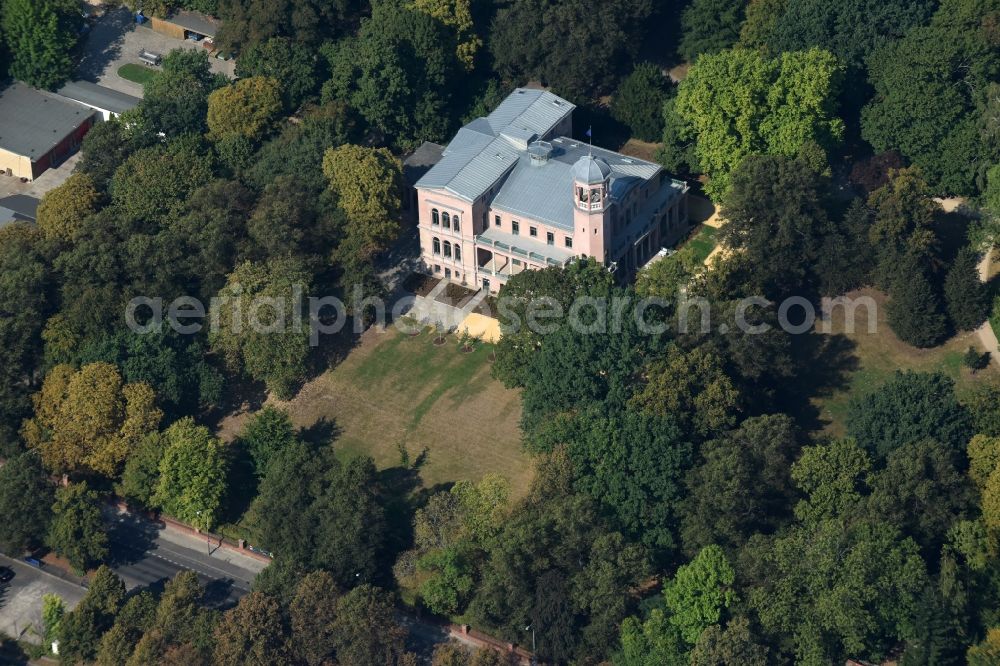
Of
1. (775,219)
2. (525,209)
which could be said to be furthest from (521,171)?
(775,219)

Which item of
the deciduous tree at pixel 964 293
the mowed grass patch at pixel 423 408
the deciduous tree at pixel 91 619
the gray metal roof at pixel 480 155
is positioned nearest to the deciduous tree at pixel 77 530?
the deciduous tree at pixel 91 619

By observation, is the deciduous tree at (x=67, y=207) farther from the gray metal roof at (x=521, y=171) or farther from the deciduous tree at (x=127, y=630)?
the deciduous tree at (x=127, y=630)

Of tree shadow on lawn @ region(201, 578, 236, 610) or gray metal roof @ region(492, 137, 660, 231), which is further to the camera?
gray metal roof @ region(492, 137, 660, 231)

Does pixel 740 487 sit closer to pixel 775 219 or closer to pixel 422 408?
pixel 775 219

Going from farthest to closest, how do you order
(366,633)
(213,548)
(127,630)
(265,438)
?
1. (265,438)
2. (213,548)
3. (127,630)
4. (366,633)

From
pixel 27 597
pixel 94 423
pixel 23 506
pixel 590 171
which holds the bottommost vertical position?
pixel 27 597

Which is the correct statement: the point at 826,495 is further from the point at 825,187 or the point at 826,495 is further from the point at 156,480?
the point at 156,480

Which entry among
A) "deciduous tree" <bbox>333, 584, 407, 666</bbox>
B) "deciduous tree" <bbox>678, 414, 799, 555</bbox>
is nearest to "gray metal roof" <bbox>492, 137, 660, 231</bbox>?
"deciduous tree" <bbox>678, 414, 799, 555</bbox>

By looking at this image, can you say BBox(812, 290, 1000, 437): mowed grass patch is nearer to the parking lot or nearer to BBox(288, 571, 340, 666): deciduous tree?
BBox(288, 571, 340, 666): deciduous tree
